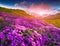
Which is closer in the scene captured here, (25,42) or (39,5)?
(25,42)

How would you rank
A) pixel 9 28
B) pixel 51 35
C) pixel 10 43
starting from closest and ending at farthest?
pixel 10 43 → pixel 9 28 → pixel 51 35

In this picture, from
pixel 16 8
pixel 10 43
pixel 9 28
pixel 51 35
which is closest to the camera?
pixel 10 43

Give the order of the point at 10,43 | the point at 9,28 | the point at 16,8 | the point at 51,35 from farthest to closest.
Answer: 1. the point at 16,8
2. the point at 51,35
3. the point at 9,28
4. the point at 10,43

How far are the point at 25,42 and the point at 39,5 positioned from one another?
361 inches

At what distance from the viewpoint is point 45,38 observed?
1118 cm

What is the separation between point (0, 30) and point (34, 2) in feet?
27.3

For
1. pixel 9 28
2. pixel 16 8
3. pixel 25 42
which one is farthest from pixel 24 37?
pixel 16 8

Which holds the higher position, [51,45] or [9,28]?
[9,28]

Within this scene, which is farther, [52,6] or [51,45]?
[52,6]

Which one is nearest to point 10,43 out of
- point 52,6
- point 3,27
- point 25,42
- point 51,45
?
point 25,42

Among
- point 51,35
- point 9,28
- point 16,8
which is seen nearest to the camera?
point 9,28

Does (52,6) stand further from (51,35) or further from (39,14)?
(51,35)

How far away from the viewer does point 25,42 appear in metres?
10.0

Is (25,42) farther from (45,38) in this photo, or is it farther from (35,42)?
(45,38)
